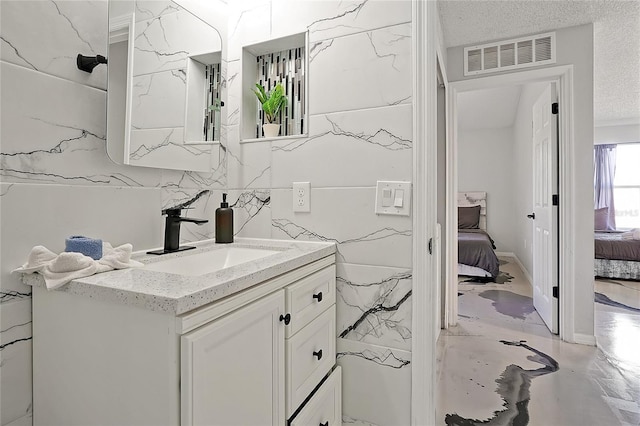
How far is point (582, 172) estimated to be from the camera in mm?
2654

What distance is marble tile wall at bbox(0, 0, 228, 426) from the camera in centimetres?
87

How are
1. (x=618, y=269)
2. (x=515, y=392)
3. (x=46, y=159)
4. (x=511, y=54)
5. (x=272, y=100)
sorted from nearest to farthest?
1. (x=46, y=159)
2. (x=272, y=100)
3. (x=515, y=392)
4. (x=511, y=54)
5. (x=618, y=269)

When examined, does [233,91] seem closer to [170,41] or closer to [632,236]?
[170,41]

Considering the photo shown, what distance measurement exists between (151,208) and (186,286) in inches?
25.8

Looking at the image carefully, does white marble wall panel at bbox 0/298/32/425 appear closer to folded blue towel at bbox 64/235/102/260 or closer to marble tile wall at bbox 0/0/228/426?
marble tile wall at bbox 0/0/228/426

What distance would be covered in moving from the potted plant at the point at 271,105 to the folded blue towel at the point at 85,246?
0.92 metres

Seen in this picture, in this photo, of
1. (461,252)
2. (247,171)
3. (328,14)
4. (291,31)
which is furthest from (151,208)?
(461,252)

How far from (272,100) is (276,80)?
17cm

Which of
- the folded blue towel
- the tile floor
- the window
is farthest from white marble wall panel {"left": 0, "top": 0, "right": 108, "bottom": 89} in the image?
the window

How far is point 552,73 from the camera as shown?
2.74 metres

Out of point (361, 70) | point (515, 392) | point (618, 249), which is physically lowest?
point (515, 392)

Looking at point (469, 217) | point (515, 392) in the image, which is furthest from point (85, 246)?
point (469, 217)

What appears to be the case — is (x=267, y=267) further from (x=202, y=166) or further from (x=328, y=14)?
(x=328, y=14)

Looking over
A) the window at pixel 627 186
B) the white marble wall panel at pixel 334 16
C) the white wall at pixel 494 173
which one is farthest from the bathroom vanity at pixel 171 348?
the window at pixel 627 186
